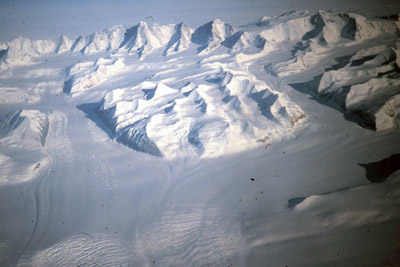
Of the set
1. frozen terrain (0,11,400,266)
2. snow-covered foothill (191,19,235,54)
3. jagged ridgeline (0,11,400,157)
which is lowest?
frozen terrain (0,11,400,266)

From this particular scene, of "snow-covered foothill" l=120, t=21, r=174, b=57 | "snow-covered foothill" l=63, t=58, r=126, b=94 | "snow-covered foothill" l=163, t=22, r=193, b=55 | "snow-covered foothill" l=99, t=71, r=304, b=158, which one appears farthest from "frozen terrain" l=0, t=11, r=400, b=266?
"snow-covered foothill" l=120, t=21, r=174, b=57

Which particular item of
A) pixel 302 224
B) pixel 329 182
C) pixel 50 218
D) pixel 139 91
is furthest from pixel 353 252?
pixel 139 91

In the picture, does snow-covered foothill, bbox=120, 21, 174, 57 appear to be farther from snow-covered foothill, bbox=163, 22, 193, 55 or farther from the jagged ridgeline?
snow-covered foothill, bbox=163, 22, 193, 55

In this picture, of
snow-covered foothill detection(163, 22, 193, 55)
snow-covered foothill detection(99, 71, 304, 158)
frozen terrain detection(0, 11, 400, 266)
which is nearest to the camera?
frozen terrain detection(0, 11, 400, 266)

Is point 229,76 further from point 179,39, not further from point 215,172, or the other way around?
point 179,39

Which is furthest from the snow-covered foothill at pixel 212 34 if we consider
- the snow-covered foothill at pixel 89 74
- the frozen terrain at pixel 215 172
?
the snow-covered foothill at pixel 89 74

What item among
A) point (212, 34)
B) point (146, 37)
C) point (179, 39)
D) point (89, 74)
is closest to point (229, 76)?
point (89, 74)
